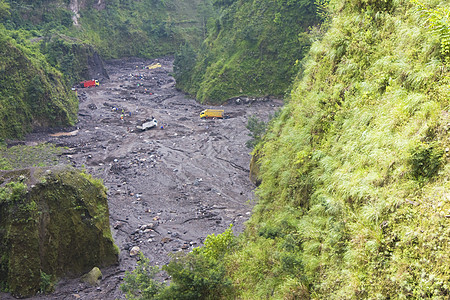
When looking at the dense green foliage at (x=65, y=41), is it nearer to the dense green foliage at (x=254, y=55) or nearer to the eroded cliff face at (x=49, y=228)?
the dense green foliage at (x=254, y=55)

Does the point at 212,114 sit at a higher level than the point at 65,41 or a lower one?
lower

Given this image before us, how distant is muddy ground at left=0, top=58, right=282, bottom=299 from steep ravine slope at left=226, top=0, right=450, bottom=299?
221 inches

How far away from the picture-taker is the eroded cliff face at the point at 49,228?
15.0 metres

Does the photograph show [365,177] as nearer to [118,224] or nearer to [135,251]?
[135,251]

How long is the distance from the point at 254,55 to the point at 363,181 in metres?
45.6

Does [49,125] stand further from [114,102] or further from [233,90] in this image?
[233,90]

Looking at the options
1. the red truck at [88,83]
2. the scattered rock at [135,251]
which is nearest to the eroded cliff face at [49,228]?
the scattered rock at [135,251]

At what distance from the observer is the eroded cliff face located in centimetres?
1497

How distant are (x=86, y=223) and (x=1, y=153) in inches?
611

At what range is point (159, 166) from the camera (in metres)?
29.5

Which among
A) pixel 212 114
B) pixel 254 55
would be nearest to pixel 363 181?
pixel 212 114

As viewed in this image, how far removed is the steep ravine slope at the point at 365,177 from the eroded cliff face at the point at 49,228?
8.51 m

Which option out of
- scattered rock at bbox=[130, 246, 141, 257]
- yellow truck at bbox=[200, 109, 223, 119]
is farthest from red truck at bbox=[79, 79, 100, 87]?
scattered rock at bbox=[130, 246, 141, 257]

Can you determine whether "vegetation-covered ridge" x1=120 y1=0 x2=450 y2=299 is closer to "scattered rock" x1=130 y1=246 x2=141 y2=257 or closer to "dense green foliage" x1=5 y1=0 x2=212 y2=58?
"scattered rock" x1=130 y1=246 x2=141 y2=257
